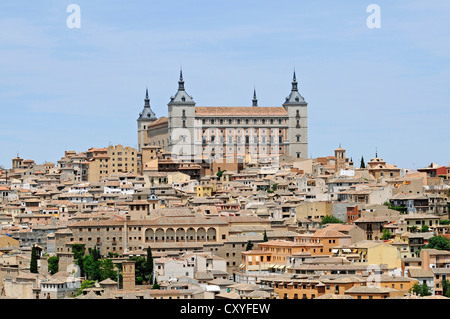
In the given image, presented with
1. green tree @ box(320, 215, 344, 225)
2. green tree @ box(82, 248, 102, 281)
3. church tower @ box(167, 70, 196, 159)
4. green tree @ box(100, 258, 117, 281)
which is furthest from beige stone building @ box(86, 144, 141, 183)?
green tree @ box(100, 258, 117, 281)

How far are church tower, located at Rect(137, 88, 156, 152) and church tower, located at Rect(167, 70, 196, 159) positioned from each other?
258 inches

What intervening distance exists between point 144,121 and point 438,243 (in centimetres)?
4921

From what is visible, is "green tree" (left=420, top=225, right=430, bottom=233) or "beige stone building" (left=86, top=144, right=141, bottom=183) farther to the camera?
"beige stone building" (left=86, top=144, right=141, bottom=183)

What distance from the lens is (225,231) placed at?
112ft

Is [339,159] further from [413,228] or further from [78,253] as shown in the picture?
[78,253]

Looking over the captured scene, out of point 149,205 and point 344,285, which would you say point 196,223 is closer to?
point 149,205

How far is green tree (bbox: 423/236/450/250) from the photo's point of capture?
101 feet

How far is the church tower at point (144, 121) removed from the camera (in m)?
76.3

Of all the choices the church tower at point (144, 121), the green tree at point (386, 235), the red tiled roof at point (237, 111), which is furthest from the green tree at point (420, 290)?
the church tower at point (144, 121)

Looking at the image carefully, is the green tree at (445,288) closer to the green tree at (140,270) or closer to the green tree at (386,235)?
the green tree at (386,235)

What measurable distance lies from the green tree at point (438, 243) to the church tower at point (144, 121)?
1801 inches

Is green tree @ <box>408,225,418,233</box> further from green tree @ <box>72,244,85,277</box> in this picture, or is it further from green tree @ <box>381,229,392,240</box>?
green tree @ <box>72,244,85,277</box>

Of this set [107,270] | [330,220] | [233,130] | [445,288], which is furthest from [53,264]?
[233,130]
